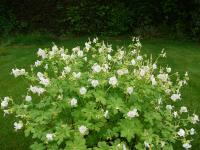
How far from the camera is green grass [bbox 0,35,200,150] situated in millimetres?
9531

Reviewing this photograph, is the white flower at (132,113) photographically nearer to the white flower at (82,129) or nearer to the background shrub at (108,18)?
the white flower at (82,129)

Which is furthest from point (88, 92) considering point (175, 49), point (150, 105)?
point (175, 49)

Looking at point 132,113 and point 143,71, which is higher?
point 143,71

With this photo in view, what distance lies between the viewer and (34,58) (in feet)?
45.5

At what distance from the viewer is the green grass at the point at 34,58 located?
375 inches

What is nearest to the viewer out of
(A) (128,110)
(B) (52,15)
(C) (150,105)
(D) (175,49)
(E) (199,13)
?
(A) (128,110)

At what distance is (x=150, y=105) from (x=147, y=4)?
9867 mm

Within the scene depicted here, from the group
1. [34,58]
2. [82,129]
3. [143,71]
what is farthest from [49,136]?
[34,58]

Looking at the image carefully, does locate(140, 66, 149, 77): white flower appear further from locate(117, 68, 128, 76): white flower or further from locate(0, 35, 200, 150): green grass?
locate(0, 35, 200, 150): green grass

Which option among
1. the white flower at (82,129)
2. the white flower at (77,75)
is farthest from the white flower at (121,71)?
the white flower at (82,129)

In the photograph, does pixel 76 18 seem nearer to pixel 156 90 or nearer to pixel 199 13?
pixel 199 13

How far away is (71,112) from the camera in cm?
673

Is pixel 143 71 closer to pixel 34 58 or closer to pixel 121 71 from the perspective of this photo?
pixel 121 71

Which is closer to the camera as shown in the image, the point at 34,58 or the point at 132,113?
the point at 132,113
